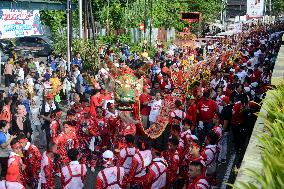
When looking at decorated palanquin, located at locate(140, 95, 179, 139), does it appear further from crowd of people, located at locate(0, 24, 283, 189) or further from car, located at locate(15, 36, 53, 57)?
car, located at locate(15, 36, 53, 57)

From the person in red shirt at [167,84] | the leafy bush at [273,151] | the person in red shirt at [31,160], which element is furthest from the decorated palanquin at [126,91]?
the leafy bush at [273,151]

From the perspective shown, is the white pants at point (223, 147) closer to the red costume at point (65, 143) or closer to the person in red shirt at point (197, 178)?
the red costume at point (65, 143)

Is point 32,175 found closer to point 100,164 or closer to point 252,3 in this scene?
point 100,164

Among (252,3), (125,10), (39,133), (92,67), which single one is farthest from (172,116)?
(125,10)

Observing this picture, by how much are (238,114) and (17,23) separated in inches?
486

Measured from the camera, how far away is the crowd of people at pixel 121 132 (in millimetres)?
8453

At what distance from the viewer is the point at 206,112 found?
12.7 m

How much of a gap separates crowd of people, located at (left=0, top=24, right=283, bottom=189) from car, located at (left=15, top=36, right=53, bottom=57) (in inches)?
728

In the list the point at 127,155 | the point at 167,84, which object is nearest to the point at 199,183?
the point at 127,155

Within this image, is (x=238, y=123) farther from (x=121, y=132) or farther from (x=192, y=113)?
(x=121, y=132)

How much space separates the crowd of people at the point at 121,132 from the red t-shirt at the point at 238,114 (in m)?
0.03

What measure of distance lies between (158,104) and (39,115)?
339cm

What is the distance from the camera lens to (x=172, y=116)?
12.9 metres

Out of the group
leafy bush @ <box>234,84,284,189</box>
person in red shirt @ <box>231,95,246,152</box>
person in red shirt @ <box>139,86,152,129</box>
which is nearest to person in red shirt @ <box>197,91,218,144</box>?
person in red shirt @ <box>231,95,246,152</box>
